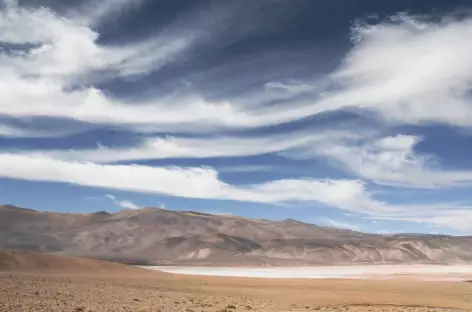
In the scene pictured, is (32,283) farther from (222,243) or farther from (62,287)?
(222,243)

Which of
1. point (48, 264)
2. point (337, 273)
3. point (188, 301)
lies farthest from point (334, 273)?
point (188, 301)

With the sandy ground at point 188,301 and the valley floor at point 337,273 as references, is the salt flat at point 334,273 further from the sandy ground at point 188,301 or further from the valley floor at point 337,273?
the sandy ground at point 188,301

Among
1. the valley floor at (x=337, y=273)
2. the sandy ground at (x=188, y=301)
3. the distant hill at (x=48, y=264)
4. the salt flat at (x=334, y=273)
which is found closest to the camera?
the sandy ground at (x=188, y=301)

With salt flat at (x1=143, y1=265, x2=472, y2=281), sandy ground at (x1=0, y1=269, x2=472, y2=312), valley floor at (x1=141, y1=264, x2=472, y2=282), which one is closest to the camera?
sandy ground at (x1=0, y1=269, x2=472, y2=312)

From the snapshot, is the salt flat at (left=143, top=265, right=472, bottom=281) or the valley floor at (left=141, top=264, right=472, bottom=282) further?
the salt flat at (left=143, top=265, right=472, bottom=281)

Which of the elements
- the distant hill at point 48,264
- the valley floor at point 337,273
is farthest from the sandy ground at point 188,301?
the valley floor at point 337,273

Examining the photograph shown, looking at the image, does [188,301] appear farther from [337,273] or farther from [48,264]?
[337,273]

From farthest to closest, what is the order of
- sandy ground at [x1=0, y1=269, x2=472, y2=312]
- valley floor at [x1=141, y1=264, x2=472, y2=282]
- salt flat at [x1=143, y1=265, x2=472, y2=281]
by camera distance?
salt flat at [x1=143, y1=265, x2=472, y2=281] < valley floor at [x1=141, y1=264, x2=472, y2=282] < sandy ground at [x1=0, y1=269, x2=472, y2=312]

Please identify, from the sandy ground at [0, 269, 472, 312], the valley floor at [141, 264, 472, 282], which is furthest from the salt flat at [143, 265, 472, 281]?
the sandy ground at [0, 269, 472, 312]

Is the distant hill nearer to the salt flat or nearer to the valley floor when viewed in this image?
the valley floor

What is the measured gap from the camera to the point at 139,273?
6272 cm

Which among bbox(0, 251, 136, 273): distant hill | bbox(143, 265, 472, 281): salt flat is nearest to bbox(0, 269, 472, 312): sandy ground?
bbox(0, 251, 136, 273): distant hill

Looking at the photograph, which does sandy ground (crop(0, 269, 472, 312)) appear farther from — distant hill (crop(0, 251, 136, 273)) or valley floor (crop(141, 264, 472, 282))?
valley floor (crop(141, 264, 472, 282))

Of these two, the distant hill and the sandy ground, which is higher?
the distant hill
